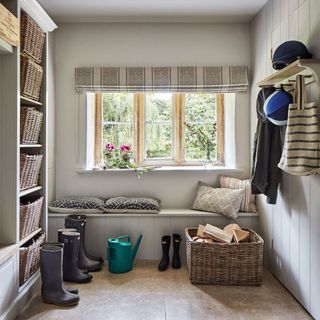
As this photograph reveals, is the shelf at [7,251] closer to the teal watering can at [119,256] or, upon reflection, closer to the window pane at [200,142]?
the teal watering can at [119,256]

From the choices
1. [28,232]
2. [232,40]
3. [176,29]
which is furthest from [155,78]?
[28,232]

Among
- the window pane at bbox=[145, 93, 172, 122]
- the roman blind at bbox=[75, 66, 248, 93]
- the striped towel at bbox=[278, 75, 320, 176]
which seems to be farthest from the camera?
the window pane at bbox=[145, 93, 172, 122]

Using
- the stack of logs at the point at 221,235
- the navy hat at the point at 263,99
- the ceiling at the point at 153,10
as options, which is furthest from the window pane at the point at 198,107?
the stack of logs at the point at 221,235

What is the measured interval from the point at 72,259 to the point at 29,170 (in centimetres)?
79

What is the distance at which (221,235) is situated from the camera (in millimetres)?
2703

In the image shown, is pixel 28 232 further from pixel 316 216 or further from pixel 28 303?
pixel 316 216

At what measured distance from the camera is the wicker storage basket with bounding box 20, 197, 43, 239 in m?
2.25

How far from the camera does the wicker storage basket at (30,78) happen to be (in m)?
2.25

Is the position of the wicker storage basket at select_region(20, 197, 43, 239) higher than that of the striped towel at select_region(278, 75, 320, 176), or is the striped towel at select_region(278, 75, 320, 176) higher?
the striped towel at select_region(278, 75, 320, 176)

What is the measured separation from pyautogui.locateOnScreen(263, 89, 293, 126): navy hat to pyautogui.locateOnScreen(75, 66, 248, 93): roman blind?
1.20 metres

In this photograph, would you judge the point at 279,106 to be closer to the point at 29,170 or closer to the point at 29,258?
the point at 29,170

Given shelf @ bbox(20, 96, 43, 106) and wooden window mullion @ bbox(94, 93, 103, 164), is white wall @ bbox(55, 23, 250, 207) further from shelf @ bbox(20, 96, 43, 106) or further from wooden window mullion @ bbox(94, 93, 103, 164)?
shelf @ bbox(20, 96, 43, 106)

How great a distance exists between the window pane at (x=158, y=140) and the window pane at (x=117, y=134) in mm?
202

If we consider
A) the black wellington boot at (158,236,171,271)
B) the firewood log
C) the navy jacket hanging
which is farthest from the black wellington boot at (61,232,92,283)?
the navy jacket hanging
